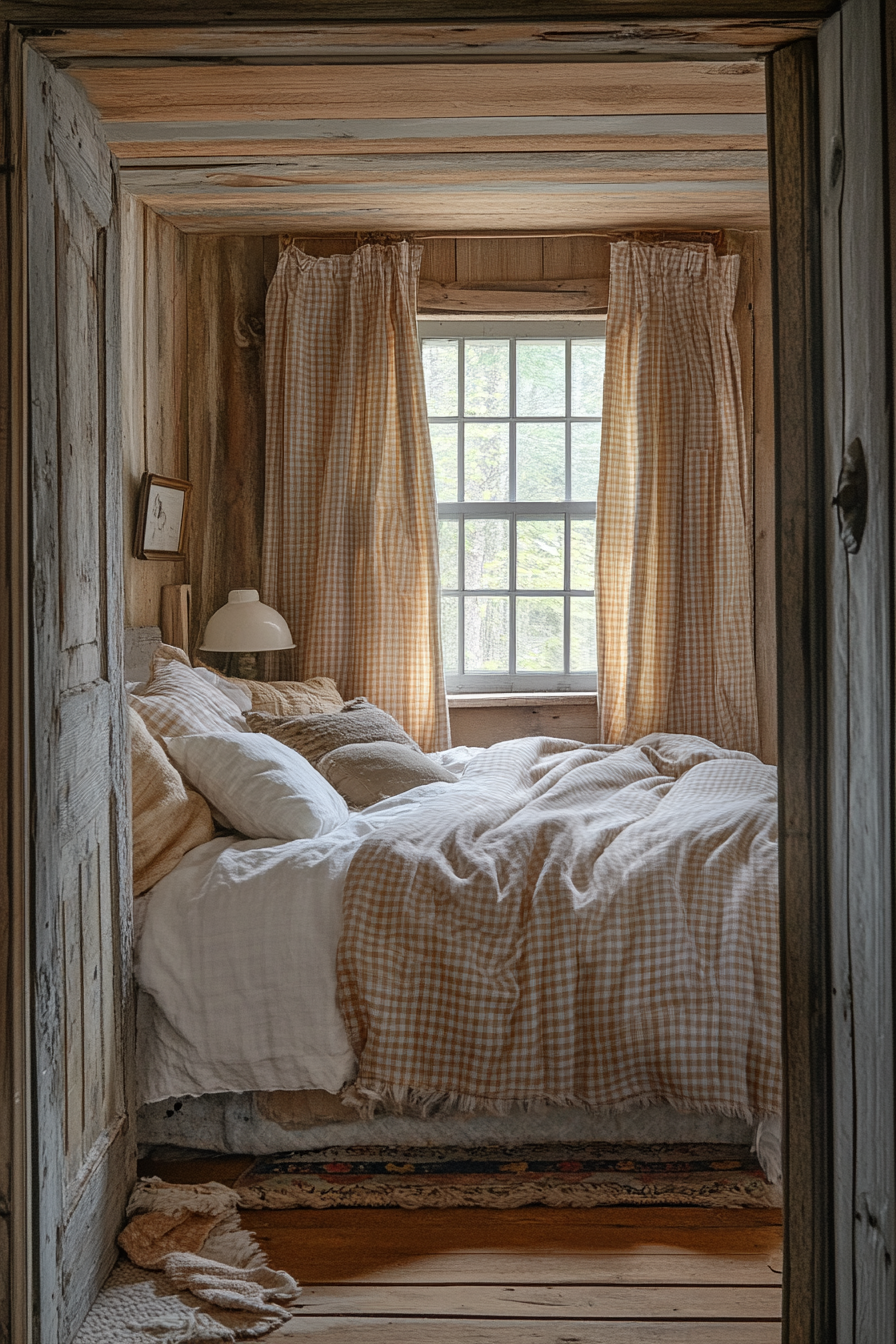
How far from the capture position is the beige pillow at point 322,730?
2.99m

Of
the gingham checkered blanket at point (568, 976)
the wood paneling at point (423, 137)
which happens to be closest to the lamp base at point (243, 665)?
the wood paneling at point (423, 137)

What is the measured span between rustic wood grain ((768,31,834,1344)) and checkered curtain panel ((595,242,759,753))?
8.80 feet

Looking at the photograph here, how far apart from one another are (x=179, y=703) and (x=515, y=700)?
1.94 m

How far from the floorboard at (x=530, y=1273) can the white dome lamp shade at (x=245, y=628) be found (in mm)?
1974

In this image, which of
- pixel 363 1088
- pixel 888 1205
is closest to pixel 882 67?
pixel 888 1205

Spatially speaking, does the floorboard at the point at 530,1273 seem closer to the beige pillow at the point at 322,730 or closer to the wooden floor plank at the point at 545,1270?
the wooden floor plank at the point at 545,1270

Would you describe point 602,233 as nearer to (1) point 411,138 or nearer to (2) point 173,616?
(1) point 411,138

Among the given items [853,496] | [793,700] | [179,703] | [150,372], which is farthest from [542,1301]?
[150,372]

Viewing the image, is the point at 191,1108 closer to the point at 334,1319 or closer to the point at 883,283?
the point at 334,1319

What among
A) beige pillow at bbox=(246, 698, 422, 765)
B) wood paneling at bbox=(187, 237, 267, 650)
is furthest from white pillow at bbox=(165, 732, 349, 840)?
wood paneling at bbox=(187, 237, 267, 650)

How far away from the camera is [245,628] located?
12.4 feet

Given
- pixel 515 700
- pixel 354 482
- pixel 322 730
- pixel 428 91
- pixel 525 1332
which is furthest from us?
pixel 515 700

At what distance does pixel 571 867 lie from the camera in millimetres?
2238

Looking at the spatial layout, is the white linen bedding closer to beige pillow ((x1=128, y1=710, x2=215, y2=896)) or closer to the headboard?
beige pillow ((x1=128, y1=710, x2=215, y2=896))
